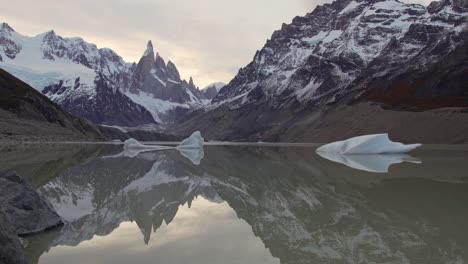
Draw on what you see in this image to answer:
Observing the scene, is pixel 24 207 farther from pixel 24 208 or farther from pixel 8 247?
pixel 8 247

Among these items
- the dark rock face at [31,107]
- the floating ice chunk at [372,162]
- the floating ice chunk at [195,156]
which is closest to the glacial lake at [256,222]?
the floating ice chunk at [372,162]

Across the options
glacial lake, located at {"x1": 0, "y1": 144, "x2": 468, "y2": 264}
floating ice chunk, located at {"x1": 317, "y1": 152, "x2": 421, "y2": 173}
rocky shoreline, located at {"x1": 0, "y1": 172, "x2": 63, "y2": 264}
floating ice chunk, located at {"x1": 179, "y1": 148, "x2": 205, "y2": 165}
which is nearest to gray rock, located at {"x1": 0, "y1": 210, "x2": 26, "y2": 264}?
glacial lake, located at {"x1": 0, "y1": 144, "x2": 468, "y2": 264}

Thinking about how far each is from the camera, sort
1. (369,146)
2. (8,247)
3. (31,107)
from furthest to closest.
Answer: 1. (31,107)
2. (369,146)
3. (8,247)

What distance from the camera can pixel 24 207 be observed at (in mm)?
13844

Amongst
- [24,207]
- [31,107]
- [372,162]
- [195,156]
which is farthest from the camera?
[31,107]

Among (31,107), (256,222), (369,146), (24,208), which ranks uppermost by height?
(31,107)

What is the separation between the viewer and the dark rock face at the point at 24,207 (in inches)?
529

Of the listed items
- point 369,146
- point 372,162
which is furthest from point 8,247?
point 369,146

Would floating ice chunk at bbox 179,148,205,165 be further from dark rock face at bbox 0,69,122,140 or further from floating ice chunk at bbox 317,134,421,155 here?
dark rock face at bbox 0,69,122,140

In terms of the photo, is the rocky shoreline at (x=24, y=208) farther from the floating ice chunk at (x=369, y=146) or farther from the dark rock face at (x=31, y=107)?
the dark rock face at (x=31, y=107)

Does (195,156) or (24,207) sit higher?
(24,207)

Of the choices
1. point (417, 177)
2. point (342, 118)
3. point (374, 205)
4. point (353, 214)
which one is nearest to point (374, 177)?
point (417, 177)

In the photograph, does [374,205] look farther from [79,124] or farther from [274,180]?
[79,124]

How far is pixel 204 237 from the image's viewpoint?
43.3 ft
